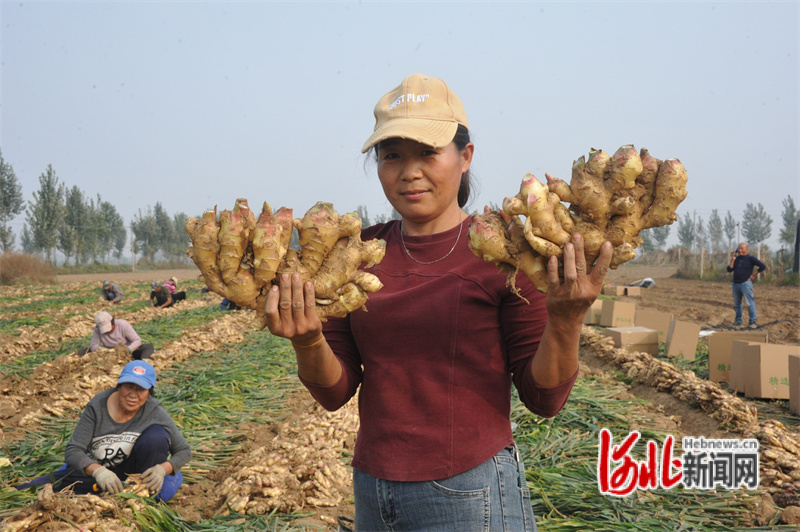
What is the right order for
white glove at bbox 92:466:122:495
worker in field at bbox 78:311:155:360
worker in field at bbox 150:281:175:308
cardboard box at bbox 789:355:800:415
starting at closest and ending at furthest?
white glove at bbox 92:466:122:495
cardboard box at bbox 789:355:800:415
worker in field at bbox 78:311:155:360
worker in field at bbox 150:281:175:308

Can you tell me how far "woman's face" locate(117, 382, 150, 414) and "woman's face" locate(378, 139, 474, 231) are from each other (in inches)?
126

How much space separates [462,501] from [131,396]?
10.9ft

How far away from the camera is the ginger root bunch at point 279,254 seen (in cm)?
142

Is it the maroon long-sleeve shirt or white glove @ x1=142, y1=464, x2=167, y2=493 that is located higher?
the maroon long-sleeve shirt

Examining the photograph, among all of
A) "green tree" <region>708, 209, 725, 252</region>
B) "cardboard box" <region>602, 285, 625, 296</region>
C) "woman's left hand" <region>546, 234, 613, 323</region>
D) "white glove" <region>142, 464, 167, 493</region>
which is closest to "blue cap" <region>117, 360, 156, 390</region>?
"white glove" <region>142, 464, 167, 493</region>

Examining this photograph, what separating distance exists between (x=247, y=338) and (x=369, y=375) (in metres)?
9.34

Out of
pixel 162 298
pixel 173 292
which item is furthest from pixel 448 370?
pixel 173 292

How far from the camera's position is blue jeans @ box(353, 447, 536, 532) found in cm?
125

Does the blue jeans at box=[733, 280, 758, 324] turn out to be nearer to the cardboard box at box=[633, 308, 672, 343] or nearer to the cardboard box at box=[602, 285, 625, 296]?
the cardboard box at box=[633, 308, 672, 343]

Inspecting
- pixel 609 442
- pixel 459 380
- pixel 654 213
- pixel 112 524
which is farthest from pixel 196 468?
pixel 654 213

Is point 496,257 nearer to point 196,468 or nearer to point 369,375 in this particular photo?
point 369,375

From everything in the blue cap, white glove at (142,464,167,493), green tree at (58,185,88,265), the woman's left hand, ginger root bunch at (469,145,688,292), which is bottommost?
white glove at (142,464,167,493)

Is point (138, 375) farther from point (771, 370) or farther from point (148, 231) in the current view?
point (148, 231)

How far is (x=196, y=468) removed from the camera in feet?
13.5
